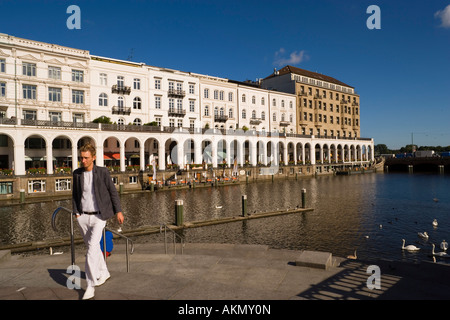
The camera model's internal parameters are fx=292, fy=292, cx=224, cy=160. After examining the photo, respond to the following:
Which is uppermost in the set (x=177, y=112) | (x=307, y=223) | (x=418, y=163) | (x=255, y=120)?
(x=177, y=112)

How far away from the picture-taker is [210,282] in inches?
241

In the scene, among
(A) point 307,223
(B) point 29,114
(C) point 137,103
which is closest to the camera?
(A) point 307,223

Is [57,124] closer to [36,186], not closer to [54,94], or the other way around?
[54,94]

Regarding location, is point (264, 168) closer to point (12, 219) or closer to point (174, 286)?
point (12, 219)

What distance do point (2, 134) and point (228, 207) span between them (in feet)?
97.4

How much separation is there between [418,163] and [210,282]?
10174cm

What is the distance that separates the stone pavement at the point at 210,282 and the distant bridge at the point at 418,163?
9404 centimetres

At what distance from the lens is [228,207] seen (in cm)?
2606

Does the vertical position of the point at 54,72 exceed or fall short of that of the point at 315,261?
it exceeds it

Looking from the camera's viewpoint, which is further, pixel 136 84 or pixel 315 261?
pixel 136 84

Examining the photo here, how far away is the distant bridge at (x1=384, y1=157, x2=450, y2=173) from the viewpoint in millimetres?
84000

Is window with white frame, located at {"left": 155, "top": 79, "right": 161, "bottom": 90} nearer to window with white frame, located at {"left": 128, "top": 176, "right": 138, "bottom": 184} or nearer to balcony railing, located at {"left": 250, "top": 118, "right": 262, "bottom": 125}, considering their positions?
window with white frame, located at {"left": 128, "top": 176, "right": 138, "bottom": 184}

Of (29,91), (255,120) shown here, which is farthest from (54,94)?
(255,120)
